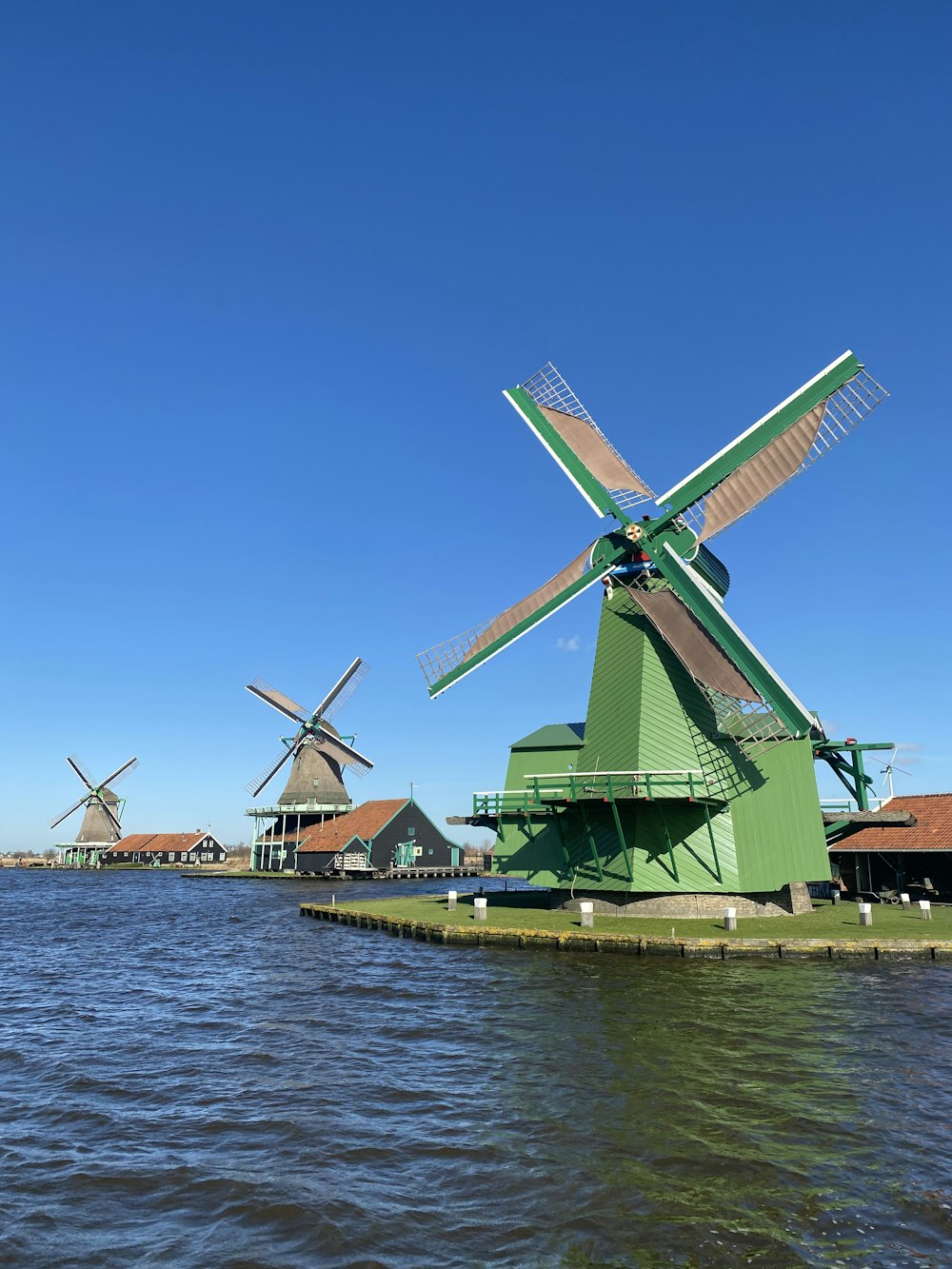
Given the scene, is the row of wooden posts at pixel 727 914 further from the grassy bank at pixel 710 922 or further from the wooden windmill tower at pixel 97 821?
the wooden windmill tower at pixel 97 821

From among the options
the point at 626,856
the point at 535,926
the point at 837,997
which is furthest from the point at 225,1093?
the point at 626,856

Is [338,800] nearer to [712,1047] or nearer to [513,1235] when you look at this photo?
[712,1047]

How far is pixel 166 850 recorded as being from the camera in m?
106

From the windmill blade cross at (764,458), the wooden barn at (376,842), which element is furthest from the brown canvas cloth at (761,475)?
the wooden barn at (376,842)

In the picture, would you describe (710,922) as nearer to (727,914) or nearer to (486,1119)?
(727,914)

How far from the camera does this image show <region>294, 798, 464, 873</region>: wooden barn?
7025cm

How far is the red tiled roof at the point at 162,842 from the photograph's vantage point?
10694 centimetres

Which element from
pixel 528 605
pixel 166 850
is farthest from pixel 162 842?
pixel 528 605

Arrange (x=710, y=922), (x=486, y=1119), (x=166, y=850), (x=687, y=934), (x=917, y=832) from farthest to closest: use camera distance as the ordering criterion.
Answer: (x=166, y=850) → (x=917, y=832) → (x=710, y=922) → (x=687, y=934) → (x=486, y=1119)

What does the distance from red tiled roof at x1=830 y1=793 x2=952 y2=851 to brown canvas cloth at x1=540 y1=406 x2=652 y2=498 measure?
1919 centimetres

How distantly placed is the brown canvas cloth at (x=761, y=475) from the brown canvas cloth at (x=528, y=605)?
441cm

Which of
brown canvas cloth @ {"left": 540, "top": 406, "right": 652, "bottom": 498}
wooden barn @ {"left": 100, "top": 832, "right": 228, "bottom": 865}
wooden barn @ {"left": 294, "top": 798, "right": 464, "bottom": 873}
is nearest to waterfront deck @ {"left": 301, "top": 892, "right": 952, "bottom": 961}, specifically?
brown canvas cloth @ {"left": 540, "top": 406, "right": 652, "bottom": 498}

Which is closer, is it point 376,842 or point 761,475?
point 761,475

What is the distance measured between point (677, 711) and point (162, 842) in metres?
98.0
